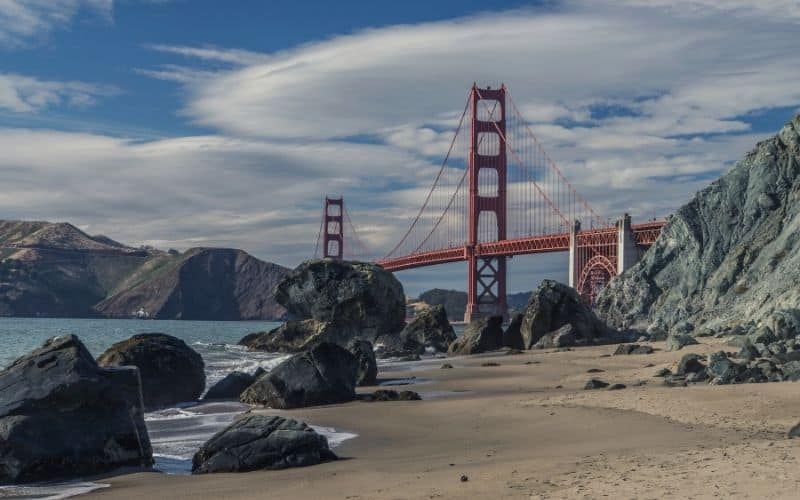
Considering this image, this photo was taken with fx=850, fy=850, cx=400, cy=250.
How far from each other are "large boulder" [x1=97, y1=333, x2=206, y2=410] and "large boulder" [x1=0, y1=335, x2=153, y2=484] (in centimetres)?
745

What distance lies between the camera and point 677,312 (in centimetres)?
4700

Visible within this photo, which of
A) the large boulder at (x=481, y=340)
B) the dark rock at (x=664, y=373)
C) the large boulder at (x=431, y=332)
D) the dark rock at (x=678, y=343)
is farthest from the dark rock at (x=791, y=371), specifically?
the large boulder at (x=431, y=332)

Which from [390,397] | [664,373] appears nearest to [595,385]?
[664,373]

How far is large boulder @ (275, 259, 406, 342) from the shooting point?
46.7 meters

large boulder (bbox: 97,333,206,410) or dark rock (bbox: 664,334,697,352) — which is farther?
dark rock (bbox: 664,334,697,352)

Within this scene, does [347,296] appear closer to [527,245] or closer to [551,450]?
[527,245]

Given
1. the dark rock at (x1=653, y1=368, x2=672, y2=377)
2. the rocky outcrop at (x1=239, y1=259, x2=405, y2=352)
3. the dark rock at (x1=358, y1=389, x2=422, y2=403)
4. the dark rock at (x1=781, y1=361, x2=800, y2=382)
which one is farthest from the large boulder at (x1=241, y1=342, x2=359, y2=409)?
the rocky outcrop at (x1=239, y1=259, x2=405, y2=352)

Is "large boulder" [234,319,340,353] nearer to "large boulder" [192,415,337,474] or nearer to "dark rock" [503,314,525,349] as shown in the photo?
"dark rock" [503,314,525,349]

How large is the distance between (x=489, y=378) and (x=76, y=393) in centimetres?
1462

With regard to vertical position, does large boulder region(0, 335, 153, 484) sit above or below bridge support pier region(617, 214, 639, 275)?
below

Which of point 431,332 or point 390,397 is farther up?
point 431,332

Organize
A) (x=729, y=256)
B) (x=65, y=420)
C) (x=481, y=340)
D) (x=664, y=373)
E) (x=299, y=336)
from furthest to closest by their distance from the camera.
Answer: (x=299, y=336) < (x=729, y=256) < (x=481, y=340) < (x=664, y=373) < (x=65, y=420)

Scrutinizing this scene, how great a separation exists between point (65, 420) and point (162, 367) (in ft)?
30.6

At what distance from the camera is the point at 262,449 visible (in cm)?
1065
